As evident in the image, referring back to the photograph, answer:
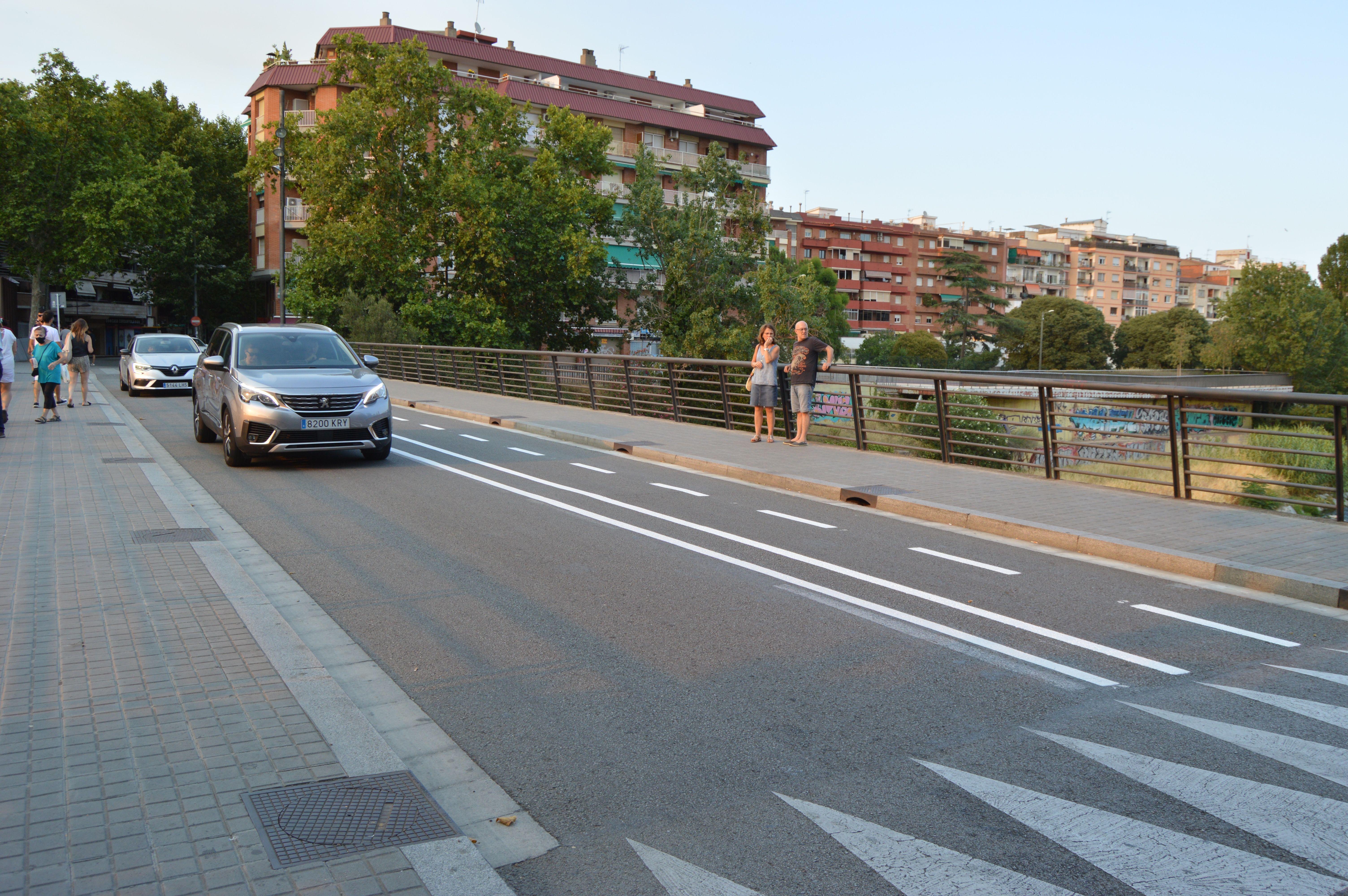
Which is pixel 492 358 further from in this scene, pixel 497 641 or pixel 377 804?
pixel 377 804

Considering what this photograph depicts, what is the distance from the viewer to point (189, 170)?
61875 mm

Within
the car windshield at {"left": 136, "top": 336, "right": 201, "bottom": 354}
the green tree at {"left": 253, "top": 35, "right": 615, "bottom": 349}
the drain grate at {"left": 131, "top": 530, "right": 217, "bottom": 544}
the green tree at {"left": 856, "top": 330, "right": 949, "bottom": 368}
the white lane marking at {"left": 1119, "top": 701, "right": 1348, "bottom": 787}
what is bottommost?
the white lane marking at {"left": 1119, "top": 701, "right": 1348, "bottom": 787}

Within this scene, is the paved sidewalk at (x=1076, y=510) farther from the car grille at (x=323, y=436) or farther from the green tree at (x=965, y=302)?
the green tree at (x=965, y=302)

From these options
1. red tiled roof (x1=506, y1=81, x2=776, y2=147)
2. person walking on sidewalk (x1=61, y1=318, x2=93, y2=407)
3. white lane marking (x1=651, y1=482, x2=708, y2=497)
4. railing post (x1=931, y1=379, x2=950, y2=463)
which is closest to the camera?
white lane marking (x1=651, y1=482, x2=708, y2=497)

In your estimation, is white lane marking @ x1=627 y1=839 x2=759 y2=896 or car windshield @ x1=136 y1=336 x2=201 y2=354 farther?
car windshield @ x1=136 y1=336 x2=201 y2=354

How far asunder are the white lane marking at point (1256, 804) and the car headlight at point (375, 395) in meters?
10.6

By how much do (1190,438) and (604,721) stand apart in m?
8.41

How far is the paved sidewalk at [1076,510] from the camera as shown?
25.9ft

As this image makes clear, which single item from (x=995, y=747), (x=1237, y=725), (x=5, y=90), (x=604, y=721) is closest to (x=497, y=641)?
(x=604, y=721)

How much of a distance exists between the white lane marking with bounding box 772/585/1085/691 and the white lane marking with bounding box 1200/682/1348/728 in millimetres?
738

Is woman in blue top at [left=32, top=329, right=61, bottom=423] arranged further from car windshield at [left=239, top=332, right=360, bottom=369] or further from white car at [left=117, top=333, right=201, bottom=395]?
white car at [left=117, top=333, right=201, bottom=395]

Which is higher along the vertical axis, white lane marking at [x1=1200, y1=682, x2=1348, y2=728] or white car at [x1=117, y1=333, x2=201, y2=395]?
white car at [x1=117, y1=333, x2=201, y2=395]

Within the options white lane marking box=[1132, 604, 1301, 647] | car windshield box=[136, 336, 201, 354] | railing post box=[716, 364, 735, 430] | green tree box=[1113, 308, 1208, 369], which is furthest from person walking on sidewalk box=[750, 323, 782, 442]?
green tree box=[1113, 308, 1208, 369]

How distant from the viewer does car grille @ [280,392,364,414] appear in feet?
41.9
